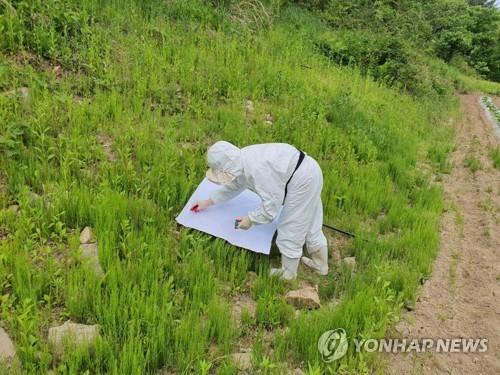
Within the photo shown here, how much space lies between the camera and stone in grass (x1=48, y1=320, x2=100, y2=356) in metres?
2.41

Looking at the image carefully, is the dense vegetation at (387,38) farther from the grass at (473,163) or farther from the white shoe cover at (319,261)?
the white shoe cover at (319,261)

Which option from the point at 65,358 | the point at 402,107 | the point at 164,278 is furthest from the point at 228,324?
the point at 402,107

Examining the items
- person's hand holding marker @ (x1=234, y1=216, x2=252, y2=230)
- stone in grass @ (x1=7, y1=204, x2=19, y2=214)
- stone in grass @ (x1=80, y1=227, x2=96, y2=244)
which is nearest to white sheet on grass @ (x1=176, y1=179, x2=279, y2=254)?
person's hand holding marker @ (x1=234, y1=216, x2=252, y2=230)

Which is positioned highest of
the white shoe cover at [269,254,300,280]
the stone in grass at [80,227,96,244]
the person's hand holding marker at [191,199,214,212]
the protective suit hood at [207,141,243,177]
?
the protective suit hood at [207,141,243,177]

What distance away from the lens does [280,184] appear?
3.42 metres

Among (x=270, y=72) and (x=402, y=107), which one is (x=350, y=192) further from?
(x=402, y=107)

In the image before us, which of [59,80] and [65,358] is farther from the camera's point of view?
[59,80]

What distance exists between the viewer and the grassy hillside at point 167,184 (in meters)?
2.68

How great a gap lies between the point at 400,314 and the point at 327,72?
258 inches

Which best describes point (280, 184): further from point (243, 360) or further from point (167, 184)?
point (243, 360)

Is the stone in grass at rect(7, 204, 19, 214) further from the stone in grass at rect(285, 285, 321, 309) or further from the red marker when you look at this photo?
the stone in grass at rect(285, 285, 321, 309)

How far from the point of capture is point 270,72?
→ 7332 millimetres

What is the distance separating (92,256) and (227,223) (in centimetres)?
116

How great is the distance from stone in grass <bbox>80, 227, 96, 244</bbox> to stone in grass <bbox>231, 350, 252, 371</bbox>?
1411 millimetres
